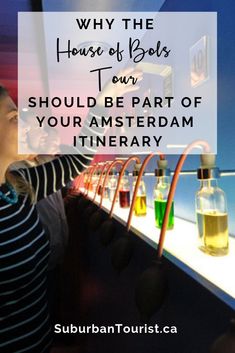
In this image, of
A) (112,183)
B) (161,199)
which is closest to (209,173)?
(161,199)

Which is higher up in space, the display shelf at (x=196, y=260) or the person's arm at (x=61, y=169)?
the person's arm at (x=61, y=169)

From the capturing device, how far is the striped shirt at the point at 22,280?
867 mm

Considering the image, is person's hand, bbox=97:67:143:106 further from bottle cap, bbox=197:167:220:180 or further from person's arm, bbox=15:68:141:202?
bottle cap, bbox=197:167:220:180

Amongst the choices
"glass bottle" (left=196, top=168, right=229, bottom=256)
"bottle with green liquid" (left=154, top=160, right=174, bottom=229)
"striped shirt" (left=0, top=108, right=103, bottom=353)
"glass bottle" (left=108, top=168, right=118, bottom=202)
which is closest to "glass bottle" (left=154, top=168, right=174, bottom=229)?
"bottle with green liquid" (left=154, top=160, right=174, bottom=229)

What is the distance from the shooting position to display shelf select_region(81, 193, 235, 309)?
0.48m

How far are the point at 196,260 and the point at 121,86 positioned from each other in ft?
1.77

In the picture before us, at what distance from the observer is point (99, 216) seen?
119 cm

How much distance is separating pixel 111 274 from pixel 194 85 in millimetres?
1005

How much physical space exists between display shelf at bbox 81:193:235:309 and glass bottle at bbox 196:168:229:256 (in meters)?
0.02

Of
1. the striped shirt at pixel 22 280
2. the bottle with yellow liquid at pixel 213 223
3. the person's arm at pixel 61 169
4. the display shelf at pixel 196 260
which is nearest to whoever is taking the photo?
the display shelf at pixel 196 260

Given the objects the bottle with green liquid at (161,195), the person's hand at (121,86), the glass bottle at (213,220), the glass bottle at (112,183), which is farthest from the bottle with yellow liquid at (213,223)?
the glass bottle at (112,183)

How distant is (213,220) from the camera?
2.13 ft

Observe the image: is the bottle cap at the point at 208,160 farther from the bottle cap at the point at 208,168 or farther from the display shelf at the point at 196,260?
the display shelf at the point at 196,260

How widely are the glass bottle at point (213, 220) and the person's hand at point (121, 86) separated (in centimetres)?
36
